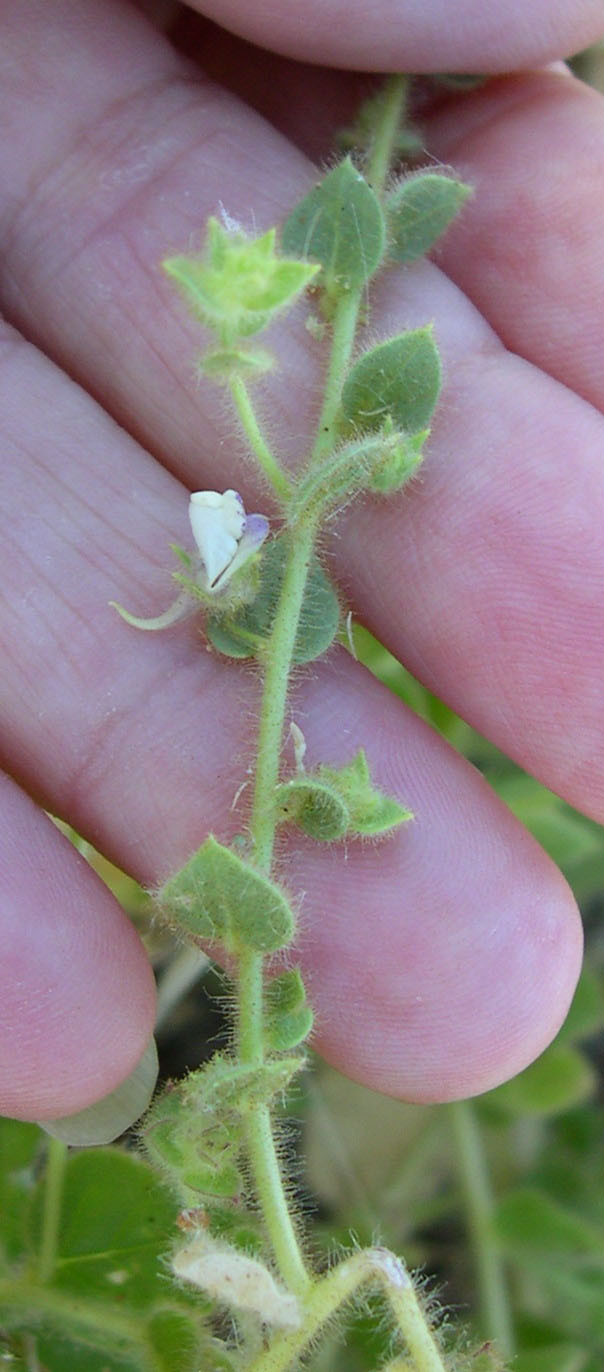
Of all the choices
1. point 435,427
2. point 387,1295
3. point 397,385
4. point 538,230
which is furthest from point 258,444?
point 387,1295

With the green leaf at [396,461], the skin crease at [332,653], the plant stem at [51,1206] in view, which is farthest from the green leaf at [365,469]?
the plant stem at [51,1206]

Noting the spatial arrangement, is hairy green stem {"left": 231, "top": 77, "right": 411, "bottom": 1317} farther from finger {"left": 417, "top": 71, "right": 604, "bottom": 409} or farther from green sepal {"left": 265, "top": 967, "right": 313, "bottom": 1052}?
finger {"left": 417, "top": 71, "right": 604, "bottom": 409}

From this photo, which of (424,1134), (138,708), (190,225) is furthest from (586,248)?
(424,1134)

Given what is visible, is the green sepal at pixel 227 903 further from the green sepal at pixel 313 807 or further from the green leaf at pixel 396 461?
the green leaf at pixel 396 461

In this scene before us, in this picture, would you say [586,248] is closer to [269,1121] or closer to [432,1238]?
[269,1121]

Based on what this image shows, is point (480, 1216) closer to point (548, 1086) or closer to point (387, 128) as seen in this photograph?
point (548, 1086)
